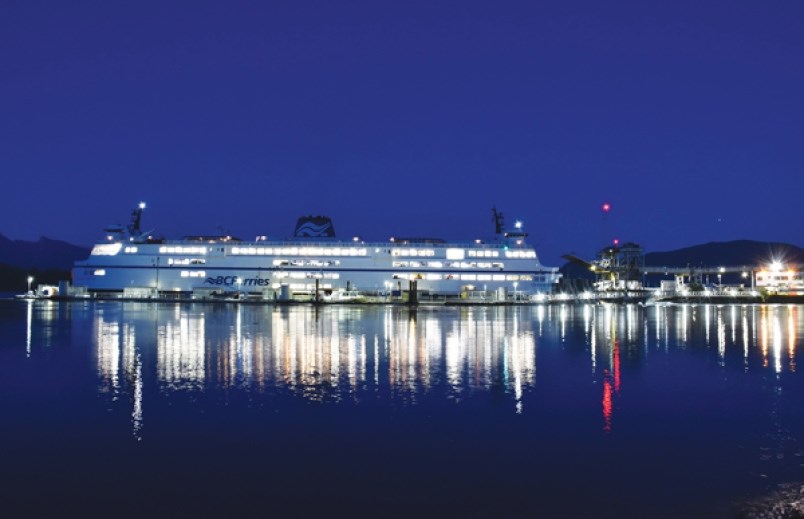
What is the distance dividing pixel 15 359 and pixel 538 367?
15.0 m

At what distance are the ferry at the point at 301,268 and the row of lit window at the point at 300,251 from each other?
0.12 m

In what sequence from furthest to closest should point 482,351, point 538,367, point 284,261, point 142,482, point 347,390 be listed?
1. point 284,261
2. point 482,351
3. point 538,367
4. point 347,390
5. point 142,482

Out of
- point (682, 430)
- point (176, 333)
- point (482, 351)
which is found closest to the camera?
point (682, 430)

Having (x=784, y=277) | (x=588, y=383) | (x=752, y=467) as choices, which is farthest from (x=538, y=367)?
(x=784, y=277)

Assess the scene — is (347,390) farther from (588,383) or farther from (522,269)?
(522,269)

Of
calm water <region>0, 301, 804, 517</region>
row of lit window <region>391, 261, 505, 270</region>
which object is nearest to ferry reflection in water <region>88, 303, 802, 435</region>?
calm water <region>0, 301, 804, 517</region>

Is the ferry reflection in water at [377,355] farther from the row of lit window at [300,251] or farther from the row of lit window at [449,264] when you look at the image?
the row of lit window at [449,264]

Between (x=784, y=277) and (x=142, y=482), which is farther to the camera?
(x=784, y=277)

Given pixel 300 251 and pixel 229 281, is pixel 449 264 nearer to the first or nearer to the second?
pixel 300 251

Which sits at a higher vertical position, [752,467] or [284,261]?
[284,261]

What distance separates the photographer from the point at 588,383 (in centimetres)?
1580

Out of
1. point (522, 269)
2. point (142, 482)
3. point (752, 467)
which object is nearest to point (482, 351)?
point (752, 467)

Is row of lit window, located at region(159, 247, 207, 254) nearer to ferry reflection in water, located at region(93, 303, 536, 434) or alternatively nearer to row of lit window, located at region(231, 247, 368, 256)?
row of lit window, located at region(231, 247, 368, 256)

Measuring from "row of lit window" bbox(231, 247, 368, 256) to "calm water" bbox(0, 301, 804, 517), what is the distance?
5730cm
